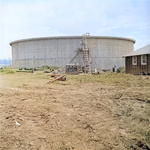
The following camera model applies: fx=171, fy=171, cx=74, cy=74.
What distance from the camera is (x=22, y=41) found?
88.6 feet

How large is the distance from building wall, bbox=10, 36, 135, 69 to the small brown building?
17.4 feet

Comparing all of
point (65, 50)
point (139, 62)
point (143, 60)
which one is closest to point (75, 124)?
point (143, 60)

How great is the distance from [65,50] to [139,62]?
1046 centimetres

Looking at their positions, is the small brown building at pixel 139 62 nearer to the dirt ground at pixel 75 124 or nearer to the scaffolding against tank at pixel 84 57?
the scaffolding against tank at pixel 84 57

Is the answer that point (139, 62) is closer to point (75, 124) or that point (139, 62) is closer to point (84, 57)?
point (84, 57)

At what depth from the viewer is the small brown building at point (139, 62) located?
1734cm

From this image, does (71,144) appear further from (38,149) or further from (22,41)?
(22,41)

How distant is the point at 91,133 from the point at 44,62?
21.9 m

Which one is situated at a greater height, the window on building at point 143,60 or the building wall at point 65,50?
the building wall at point 65,50

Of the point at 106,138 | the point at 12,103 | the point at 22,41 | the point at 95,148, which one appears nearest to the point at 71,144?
the point at 95,148

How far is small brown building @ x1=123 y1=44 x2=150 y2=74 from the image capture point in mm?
17344

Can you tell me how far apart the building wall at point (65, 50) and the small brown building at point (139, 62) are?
17.4 feet

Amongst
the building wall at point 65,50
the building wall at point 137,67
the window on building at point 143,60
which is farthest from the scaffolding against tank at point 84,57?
the window on building at point 143,60

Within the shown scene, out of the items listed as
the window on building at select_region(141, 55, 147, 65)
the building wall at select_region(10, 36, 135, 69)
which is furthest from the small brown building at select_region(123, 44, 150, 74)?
the building wall at select_region(10, 36, 135, 69)
